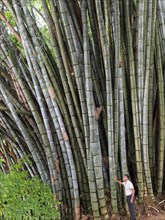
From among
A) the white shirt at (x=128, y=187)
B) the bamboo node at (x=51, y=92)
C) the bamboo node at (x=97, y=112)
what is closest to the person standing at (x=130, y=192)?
the white shirt at (x=128, y=187)

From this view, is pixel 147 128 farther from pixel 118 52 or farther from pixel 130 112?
pixel 118 52

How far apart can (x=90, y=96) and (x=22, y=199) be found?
3.37ft

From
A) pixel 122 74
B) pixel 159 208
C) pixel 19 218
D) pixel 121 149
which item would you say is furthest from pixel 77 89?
pixel 159 208

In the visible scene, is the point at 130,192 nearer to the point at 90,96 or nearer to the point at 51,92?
the point at 90,96

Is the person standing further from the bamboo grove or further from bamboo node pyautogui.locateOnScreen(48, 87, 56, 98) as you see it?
bamboo node pyautogui.locateOnScreen(48, 87, 56, 98)

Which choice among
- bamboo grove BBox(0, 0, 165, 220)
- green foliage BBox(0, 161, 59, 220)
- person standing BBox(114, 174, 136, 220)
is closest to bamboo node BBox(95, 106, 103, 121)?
bamboo grove BBox(0, 0, 165, 220)

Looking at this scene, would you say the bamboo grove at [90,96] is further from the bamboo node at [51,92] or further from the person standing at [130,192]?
the person standing at [130,192]

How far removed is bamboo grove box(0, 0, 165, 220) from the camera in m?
2.49

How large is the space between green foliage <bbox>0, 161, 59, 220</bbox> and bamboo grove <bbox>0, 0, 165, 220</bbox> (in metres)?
0.47

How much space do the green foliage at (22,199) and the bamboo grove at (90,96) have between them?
47 centimetres

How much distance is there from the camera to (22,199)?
206 centimetres

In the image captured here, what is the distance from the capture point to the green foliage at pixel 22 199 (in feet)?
→ 6.07

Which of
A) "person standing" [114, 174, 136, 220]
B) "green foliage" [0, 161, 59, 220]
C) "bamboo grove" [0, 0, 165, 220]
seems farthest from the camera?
"bamboo grove" [0, 0, 165, 220]

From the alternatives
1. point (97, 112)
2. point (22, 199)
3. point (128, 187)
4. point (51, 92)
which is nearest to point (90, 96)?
point (97, 112)
